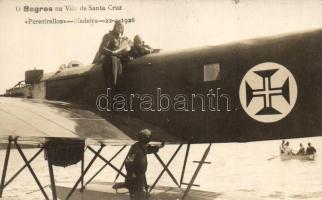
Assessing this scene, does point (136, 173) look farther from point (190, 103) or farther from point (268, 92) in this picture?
point (268, 92)

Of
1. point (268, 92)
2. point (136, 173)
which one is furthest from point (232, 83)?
point (136, 173)

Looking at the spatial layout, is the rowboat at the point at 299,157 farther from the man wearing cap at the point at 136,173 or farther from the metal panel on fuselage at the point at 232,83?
the man wearing cap at the point at 136,173

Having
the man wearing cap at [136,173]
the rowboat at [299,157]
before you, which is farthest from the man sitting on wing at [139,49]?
the rowboat at [299,157]

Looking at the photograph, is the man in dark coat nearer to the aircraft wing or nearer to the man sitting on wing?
the man sitting on wing

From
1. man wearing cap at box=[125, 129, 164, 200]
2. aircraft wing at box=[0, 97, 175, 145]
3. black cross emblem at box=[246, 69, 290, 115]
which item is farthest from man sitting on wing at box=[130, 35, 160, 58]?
man wearing cap at box=[125, 129, 164, 200]

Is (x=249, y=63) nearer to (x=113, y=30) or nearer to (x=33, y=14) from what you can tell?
(x=113, y=30)

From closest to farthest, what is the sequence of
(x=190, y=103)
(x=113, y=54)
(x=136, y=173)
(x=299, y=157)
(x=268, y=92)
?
(x=136, y=173)
(x=268, y=92)
(x=190, y=103)
(x=113, y=54)
(x=299, y=157)

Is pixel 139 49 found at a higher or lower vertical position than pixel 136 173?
higher
